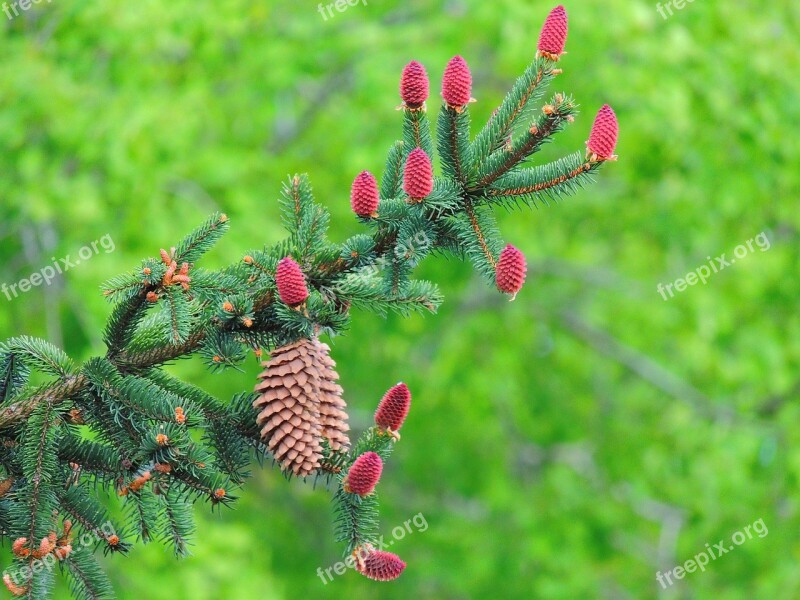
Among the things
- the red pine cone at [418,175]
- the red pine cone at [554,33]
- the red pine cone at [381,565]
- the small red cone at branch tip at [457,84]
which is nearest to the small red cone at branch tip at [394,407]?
the red pine cone at [381,565]

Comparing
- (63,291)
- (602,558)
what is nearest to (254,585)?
(63,291)

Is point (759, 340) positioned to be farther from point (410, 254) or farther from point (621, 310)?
point (410, 254)

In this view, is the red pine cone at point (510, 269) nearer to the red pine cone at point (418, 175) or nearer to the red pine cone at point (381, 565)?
the red pine cone at point (418, 175)

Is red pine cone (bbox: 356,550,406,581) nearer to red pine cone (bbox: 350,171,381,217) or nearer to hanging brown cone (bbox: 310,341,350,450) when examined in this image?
hanging brown cone (bbox: 310,341,350,450)

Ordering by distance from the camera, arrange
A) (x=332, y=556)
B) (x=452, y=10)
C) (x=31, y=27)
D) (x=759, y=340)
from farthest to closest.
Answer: (x=332, y=556) → (x=452, y=10) → (x=759, y=340) → (x=31, y=27)

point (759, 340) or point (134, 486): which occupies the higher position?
point (759, 340)
